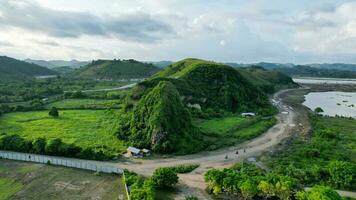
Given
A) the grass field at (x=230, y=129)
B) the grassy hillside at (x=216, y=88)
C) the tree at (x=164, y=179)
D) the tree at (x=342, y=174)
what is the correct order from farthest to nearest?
the grassy hillside at (x=216, y=88), the grass field at (x=230, y=129), the tree at (x=342, y=174), the tree at (x=164, y=179)

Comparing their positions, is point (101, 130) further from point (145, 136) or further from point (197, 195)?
point (197, 195)

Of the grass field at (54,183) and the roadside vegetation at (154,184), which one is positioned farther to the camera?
the grass field at (54,183)

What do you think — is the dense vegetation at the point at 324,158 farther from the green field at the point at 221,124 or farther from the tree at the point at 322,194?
the green field at the point at 221,124

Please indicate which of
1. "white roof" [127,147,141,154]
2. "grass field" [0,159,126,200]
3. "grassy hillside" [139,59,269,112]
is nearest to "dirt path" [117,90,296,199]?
"white roof" [127,147,141,154]

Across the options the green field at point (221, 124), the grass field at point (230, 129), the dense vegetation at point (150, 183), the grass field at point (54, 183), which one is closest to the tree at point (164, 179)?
the dense vegetation at point (150, 183)

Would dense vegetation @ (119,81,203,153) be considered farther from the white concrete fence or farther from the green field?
the green field

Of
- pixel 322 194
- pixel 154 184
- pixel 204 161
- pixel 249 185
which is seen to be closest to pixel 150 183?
pixel 154 184

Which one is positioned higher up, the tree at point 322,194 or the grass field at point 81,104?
the tree at point 322,194
